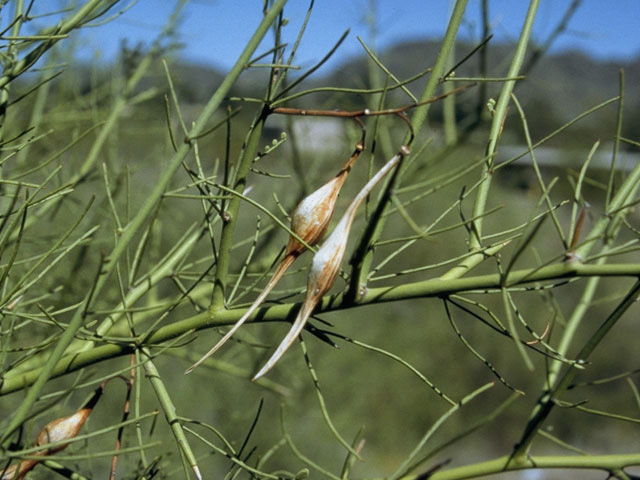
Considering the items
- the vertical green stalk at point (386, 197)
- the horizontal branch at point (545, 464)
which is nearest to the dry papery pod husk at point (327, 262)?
the vertical green stalk at point (386, 197)

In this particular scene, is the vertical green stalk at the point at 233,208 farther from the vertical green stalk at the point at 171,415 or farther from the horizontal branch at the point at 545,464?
the horizontal branch at the point at 545,464

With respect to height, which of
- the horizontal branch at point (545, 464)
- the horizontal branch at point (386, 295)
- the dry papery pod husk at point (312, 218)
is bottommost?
the horizontal branch at point (545, 464)

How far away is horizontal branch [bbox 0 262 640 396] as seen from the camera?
37 centimetres

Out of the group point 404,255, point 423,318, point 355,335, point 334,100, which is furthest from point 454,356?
point 334,100

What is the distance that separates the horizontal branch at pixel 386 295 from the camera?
14.7 inches

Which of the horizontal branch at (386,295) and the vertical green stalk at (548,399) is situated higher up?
the horizontal branch at (386,295)

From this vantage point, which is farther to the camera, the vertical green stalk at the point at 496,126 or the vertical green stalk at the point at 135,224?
the vertical green stalk at the point at 496,126

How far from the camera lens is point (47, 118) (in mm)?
1004

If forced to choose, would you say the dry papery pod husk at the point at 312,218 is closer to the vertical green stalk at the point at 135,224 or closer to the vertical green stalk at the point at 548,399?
the vertical green stalk at the point at 135,224

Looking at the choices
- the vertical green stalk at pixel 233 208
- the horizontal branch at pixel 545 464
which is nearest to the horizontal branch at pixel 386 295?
the vertical green stalk at pixel 233 208

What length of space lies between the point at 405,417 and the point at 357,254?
441cm

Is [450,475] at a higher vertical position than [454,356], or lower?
higher

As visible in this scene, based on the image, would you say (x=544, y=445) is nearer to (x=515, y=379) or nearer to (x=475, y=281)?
(x=515, y=379)

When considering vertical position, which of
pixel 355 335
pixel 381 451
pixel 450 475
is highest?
pixel 450 475
